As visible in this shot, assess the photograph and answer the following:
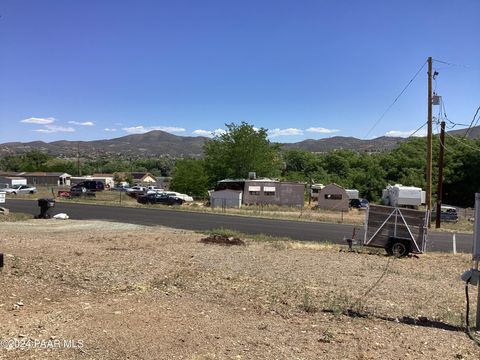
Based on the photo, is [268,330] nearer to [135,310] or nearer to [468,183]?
[135,310]

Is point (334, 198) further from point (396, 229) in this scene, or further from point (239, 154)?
point (396, 229)

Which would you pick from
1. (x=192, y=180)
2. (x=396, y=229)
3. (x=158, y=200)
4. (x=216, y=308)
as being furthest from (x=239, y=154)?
(x=216, y=308)

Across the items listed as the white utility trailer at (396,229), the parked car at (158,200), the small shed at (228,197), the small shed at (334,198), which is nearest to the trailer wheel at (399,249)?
the white utility trailer at (396,229)

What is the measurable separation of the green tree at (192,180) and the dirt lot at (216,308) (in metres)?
71.4

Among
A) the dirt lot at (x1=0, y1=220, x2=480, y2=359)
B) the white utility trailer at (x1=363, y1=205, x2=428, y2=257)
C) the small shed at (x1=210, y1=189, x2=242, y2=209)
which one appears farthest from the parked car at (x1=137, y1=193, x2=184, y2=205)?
the dirt lot at (x1=0, y1=220, x2=480, y2=359)

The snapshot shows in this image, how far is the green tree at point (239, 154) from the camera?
85.4 metres

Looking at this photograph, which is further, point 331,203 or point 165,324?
point 331,203

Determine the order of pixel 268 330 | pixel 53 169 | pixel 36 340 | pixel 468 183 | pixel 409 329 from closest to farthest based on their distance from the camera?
pixel 36 340
pixel 268 330
pixel 409 329
pixel 468 183
pixel 53 169

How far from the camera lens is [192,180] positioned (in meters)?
85.7

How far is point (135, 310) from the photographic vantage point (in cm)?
710

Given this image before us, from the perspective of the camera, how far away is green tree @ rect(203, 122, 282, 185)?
85.4 meters

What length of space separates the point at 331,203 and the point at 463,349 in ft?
197

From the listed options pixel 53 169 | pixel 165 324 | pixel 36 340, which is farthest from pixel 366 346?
pixel 53 169

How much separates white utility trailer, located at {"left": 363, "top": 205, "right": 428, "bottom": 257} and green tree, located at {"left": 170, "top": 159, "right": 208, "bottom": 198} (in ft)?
219
